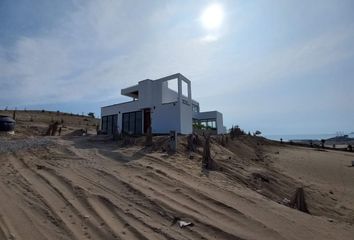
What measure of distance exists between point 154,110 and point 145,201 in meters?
18.3

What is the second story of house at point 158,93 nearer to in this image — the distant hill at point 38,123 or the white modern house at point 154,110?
the white modern house at point 154,110

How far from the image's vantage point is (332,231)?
5.86 meters

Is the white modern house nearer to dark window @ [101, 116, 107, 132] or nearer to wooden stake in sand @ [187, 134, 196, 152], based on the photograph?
dark window @ [101, 116, 107, 132]

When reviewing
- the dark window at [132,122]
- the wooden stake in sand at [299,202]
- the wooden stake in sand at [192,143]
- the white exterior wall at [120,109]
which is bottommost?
the wooden stake in sand at [299,202]

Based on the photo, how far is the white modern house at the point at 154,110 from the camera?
23.3m

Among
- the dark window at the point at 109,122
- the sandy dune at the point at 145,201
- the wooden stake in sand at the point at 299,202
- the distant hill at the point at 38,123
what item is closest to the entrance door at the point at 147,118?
the dark window at the point at 109,122

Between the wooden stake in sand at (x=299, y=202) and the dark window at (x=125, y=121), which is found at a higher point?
the dark window at (x=125, y=121)

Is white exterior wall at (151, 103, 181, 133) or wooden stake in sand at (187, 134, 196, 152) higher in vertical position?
white exterior wall at (151, 103, 181, 133)

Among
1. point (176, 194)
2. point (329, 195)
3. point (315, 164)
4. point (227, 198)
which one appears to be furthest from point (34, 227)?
point (315, 164)

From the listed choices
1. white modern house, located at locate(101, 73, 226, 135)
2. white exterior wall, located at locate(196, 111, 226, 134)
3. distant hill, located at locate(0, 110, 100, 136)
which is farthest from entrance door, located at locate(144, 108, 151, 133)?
white exterior wall, located at locate(196, 111, 226, 134)

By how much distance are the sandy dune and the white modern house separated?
38.3ft

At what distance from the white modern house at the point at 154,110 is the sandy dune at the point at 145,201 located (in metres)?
11.7

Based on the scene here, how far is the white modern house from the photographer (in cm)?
2330

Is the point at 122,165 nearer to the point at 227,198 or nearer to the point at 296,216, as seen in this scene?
the point at 227,198
